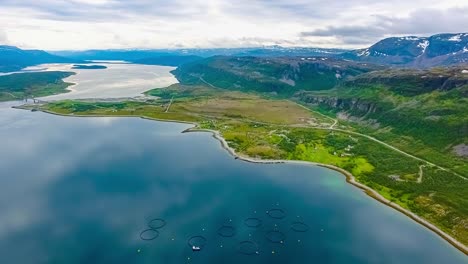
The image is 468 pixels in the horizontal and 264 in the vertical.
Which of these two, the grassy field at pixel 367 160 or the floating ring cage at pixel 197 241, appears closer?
the floating ring cage at pixel 197 241

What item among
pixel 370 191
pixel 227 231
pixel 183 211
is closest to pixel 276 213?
pixel 227 231

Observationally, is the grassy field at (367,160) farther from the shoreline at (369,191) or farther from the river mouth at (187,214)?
the river mouth at (187,214)

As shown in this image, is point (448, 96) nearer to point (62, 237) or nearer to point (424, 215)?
point (424, 215)

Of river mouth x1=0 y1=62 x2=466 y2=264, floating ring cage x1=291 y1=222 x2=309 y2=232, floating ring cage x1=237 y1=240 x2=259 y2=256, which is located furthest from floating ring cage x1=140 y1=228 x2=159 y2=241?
floating ring cage x1=291 y1=222 x2=309 y2=232

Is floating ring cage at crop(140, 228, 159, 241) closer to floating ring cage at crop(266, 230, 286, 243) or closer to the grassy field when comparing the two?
floating ring cage at crop(266, 230, 286, 243)

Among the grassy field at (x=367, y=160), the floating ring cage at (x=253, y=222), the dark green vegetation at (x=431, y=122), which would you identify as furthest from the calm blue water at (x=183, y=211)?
the dark green vegetation at (x=431, y=122)

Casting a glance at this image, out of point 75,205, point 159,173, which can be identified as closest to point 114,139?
point 159,173
